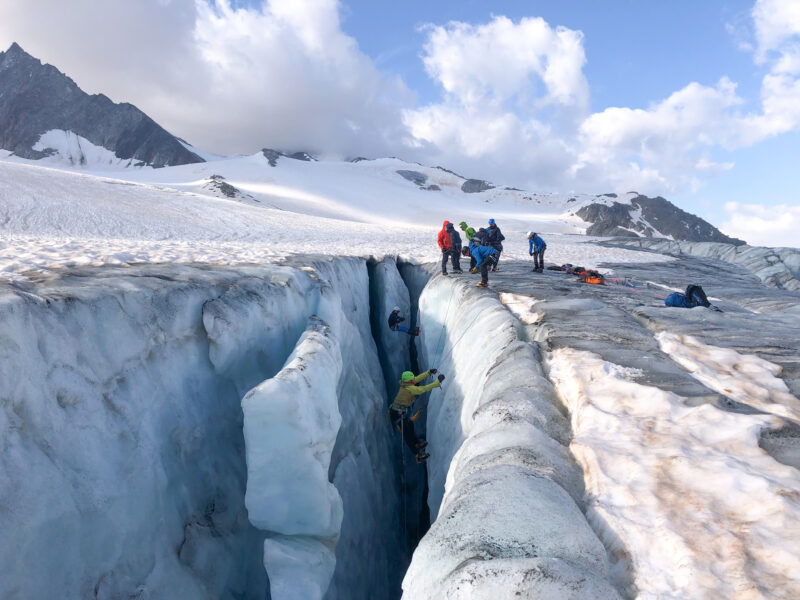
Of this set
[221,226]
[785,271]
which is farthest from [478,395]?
[785,271]

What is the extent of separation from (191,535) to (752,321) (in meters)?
7.15

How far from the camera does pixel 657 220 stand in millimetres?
56125

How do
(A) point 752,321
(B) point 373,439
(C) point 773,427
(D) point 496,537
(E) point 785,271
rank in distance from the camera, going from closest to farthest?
(D) point 496,537
(C) point 773,427
(A) point 752,321
(B) point 373,439
(E) point 785,271

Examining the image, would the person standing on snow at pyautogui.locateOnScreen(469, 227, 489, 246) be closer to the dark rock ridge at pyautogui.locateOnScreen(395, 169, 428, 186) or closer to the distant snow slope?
the distant snow slope

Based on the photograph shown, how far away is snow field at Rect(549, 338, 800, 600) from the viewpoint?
1816 millimetres

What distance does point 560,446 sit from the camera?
9.41ft

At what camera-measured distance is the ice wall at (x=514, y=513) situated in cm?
176

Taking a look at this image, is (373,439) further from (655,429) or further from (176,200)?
(176,200)

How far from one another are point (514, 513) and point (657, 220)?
213 ft

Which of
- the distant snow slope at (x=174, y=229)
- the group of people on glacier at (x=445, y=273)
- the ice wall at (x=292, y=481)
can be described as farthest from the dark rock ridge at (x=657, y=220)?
the ice wall at (x=292, y=481)

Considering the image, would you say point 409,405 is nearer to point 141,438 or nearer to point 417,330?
point 417,330

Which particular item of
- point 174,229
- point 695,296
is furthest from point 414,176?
point 695,296

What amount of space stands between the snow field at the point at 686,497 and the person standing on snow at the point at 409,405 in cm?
360

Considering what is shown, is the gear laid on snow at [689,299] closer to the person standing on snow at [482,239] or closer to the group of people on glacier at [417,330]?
the group of people on glacier at [417,330]
